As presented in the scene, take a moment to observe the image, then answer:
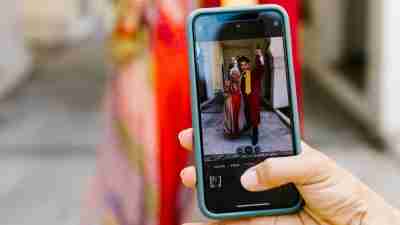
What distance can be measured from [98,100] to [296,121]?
218 cm

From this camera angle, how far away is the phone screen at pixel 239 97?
0.55 meters

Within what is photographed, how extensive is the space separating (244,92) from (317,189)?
0.33 ft

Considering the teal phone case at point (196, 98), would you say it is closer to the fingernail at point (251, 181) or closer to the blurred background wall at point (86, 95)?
the fingernail at point (251, 181)

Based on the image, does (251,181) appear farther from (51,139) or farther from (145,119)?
(51,139)

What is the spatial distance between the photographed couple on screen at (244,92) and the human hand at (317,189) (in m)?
0.04

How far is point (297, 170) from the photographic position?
0.54 meters

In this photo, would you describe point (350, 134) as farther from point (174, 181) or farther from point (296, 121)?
point (296, 121)

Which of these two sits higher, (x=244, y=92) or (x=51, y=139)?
(x=244, y=92)

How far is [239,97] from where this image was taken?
0.55m

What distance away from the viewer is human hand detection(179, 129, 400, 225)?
21.2 inches

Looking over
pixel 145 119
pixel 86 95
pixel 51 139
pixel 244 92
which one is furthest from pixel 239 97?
pixel 86 95

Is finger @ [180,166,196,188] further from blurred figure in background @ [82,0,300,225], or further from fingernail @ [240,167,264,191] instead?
blurred figure in background @ [82,0,300,225]

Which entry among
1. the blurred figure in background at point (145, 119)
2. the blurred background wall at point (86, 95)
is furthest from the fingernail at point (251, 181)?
the blurred background wall at point (86, 95)

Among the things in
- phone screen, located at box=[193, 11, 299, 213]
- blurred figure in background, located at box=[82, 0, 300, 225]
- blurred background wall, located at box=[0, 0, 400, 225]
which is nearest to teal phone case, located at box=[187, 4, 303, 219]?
phone screen, located at box=[193, 11, 299, 213]
